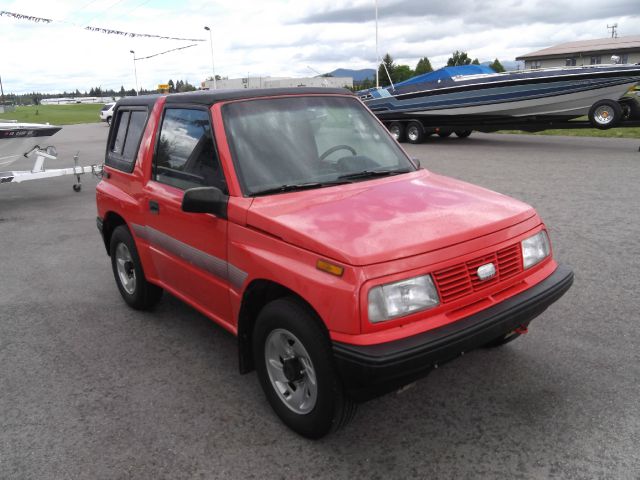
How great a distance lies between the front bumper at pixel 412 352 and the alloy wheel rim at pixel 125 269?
2.97m

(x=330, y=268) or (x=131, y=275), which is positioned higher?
(x=330, y=268)

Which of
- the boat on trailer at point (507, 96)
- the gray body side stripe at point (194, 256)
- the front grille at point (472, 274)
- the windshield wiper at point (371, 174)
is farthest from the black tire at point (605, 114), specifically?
the gray body side stripe at point (194, 256)

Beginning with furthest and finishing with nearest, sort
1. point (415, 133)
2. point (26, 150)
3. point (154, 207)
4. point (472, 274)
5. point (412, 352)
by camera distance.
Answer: point (415, 133), point (26, 150), point (154, 207), point (472, 274), point (412, 352)

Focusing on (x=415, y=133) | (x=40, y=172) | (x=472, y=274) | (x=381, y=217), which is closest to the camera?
(x=472, y=274)

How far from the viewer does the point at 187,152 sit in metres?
3.79

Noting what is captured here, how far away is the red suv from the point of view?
2.56m

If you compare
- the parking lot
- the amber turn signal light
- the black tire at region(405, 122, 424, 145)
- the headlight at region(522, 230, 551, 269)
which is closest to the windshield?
the amber turn signal light

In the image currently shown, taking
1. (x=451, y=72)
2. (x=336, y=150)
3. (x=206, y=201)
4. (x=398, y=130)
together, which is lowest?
(x=206, y=201)

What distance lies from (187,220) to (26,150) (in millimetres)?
9027

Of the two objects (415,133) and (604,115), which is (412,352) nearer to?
(604,115)

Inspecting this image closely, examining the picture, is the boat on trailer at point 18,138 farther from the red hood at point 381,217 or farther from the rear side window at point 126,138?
the red hood at point 381,217

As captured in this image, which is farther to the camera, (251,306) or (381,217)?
(251,306)

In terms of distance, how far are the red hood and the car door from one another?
1.72 ft

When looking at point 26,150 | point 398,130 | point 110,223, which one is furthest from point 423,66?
point 110,223
